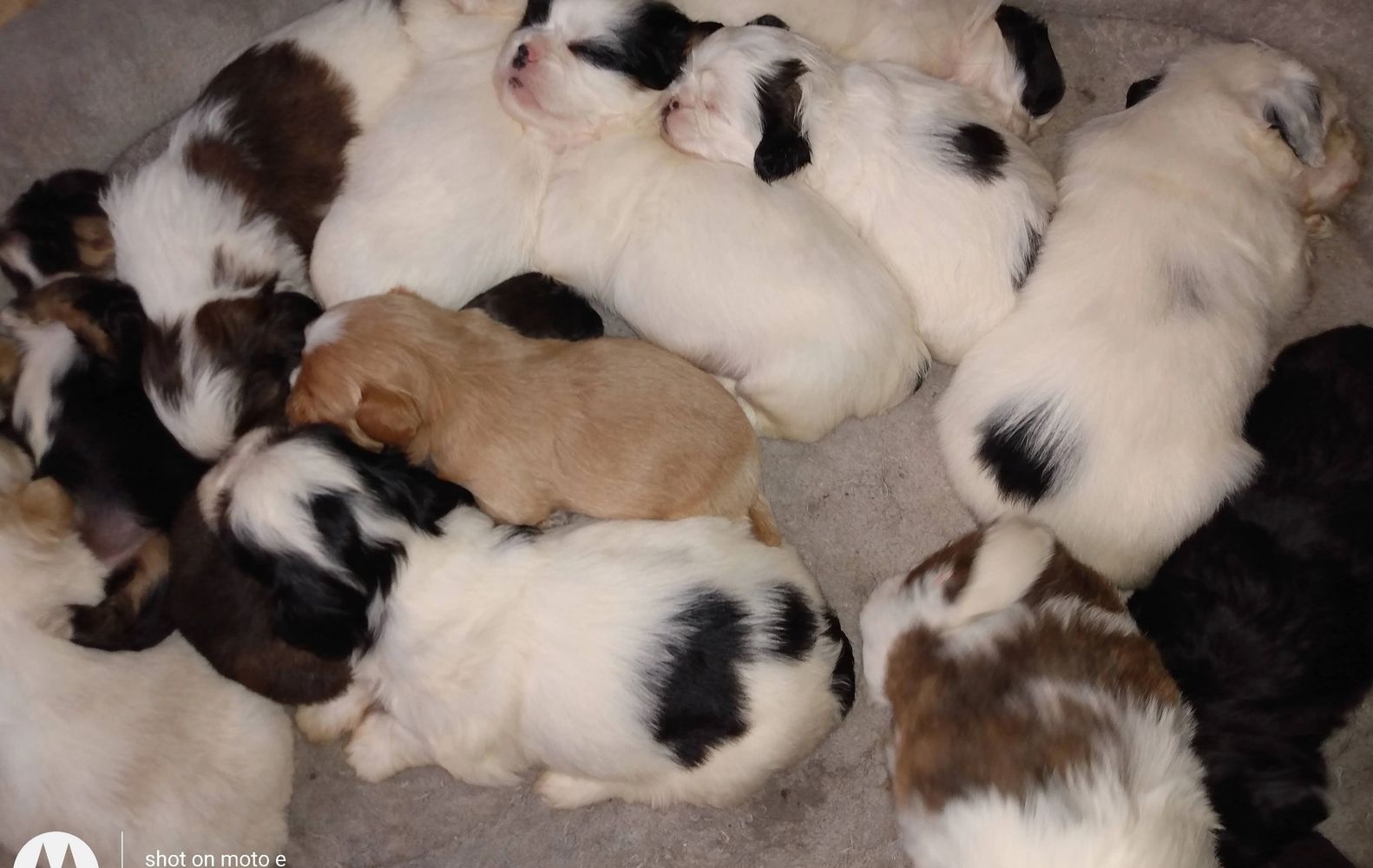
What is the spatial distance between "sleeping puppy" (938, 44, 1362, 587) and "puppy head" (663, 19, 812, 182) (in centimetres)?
69

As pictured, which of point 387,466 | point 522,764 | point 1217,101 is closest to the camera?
point 387,466

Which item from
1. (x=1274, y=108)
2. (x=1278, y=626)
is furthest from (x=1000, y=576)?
(x=1274, y=108)

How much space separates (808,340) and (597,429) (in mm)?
544

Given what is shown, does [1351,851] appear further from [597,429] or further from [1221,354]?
[597,429]

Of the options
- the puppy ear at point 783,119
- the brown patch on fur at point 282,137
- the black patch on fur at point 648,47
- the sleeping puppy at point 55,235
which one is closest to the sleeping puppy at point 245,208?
the brown patch on fur at point 282,137

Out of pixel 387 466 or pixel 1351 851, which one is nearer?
pixel 387 466

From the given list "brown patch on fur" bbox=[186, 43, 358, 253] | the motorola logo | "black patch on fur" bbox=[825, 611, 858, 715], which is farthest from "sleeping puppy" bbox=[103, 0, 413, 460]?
"black patch on fur" bbox=[825, 611, 858, 715]

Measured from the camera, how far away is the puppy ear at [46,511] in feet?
Result: 7.64

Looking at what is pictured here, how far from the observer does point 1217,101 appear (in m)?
2.47

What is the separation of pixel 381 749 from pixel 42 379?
1266mm

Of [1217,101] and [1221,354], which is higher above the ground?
[1217,101]

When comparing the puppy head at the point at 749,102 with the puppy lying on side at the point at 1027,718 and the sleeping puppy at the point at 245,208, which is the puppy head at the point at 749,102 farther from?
the puppy lying on side at the point at 1027,718

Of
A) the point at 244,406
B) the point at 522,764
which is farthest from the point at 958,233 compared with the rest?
the point at 244,406

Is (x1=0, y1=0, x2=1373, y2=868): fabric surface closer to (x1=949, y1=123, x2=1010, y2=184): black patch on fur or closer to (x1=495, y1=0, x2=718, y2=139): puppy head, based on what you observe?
(x1=949, y1=123, x2=1010, y2=184): black patch on fur
